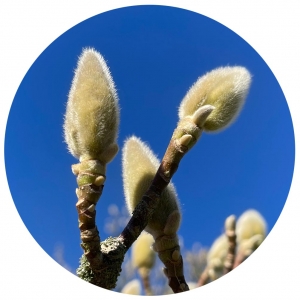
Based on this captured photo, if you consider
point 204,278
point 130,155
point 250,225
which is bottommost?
point 204,278

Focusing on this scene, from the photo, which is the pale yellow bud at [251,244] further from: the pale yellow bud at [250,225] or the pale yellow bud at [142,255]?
the pale yellow bud at [142,255]

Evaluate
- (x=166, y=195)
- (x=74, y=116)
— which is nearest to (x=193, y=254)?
(x=166, y=195)

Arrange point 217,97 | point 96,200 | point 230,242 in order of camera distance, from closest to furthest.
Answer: point 96,200, point 217,97, point 230,242

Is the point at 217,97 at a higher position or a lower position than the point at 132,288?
higher

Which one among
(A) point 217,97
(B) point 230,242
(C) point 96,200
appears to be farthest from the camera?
(B) point 230,242

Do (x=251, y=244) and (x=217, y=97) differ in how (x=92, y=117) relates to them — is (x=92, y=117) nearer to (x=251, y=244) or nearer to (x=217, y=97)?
(x=217, y=97)

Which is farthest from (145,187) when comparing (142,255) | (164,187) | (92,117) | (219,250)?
(219,250)

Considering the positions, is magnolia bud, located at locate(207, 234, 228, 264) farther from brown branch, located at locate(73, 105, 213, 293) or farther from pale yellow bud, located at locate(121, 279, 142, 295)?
brown branch, located at locate(73, 105, 213, 293)

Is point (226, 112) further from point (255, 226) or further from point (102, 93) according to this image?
point (255, 226)
